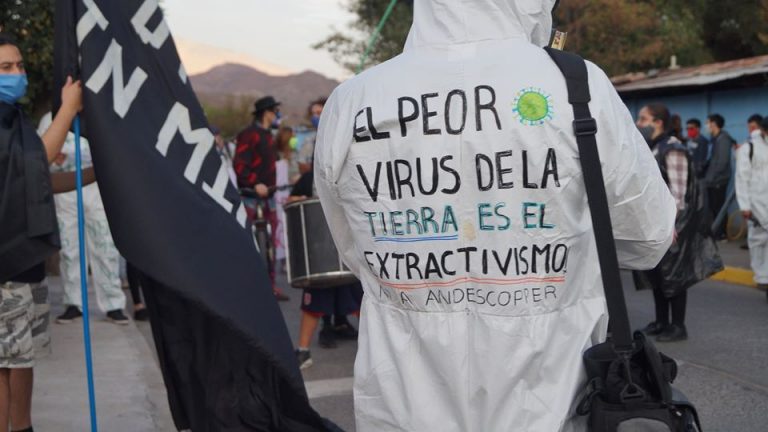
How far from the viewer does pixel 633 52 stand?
29891mm

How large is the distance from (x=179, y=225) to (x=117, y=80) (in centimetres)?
61

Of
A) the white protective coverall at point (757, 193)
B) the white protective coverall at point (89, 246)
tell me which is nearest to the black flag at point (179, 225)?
the white protective coverall at point (89, 246)

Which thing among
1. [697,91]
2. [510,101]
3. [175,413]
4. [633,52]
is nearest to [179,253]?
[175,413]

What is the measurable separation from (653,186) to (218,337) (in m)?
2.09

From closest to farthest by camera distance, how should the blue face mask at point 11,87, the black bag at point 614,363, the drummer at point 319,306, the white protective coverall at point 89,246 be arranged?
the black bag at point 614,363, the blue face mask at point 11,87, the drummer at point 319,306, the white protective coverall at point 89,246

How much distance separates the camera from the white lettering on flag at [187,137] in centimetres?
379

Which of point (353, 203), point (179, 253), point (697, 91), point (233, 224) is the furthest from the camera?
point (697, 91)

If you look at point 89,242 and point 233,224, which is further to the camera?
point 89,242

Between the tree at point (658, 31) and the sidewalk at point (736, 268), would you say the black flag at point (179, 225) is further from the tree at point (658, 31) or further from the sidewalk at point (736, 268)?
the tree at point (658, 31)

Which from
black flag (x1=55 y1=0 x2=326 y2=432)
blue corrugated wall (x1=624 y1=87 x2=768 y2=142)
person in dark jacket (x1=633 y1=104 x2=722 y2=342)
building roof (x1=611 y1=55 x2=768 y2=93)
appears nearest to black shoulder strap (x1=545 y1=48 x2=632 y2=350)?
black flag (x1=55 y1=0 x2=326 y2=432)

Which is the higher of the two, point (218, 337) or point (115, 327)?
point (218, 337)

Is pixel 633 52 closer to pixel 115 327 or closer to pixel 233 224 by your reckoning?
pixel 115 327

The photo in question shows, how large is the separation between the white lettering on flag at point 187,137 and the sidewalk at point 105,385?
2.08m

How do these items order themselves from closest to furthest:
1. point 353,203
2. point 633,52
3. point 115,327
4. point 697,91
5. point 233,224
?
point 353,203
point 233,224
point 115,327
point 697,91
point 633,52
